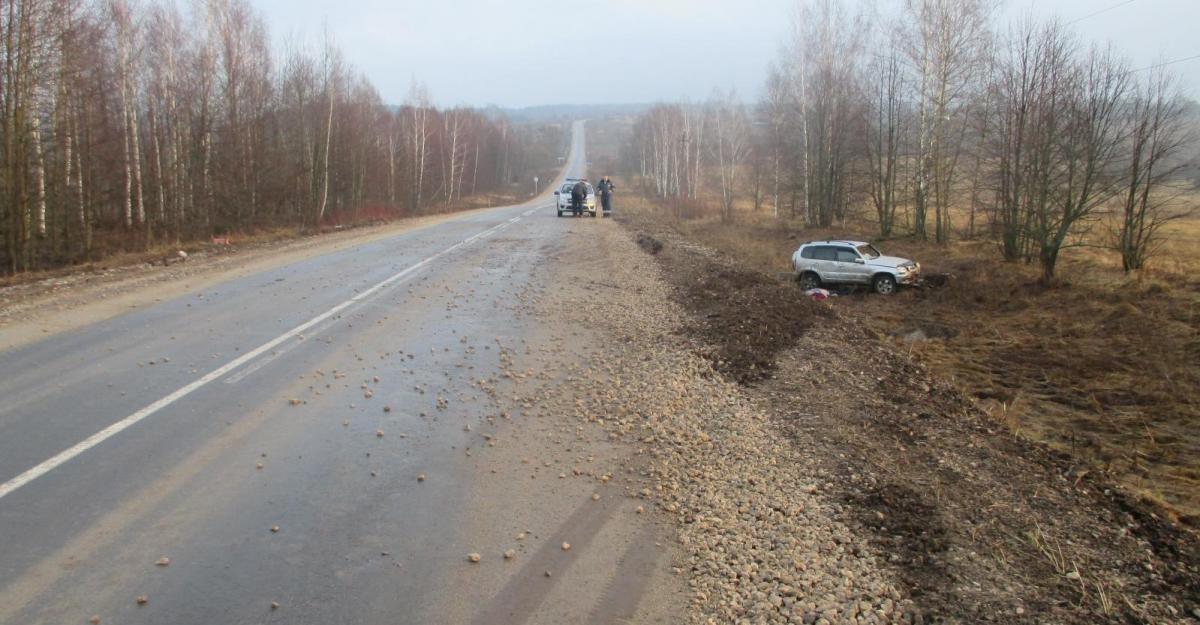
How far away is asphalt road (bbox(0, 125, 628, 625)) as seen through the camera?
376 cm

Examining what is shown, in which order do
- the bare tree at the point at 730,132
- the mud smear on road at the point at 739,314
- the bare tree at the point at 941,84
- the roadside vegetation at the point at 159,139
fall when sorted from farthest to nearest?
the bare tree at the point at 730,132 → the bare tree at the point at 941,84 → the roadside vegetation at the point at 159,139 → the mud smear on road at the point at 739,314

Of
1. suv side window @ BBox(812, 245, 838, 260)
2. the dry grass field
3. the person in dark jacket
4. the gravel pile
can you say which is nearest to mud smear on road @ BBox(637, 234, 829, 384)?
the gravel pile

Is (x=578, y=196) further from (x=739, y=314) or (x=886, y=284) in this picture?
(x=739, y=314)

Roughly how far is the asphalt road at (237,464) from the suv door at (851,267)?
1331 cm

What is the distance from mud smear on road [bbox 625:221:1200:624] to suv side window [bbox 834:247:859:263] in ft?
37.2

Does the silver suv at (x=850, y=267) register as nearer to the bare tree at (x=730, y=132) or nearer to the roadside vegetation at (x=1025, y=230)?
the roadside vegetation at (x=1025, y=230)

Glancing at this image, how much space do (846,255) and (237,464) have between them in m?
A: 19.1

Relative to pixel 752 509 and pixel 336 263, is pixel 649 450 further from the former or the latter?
pixel 336 263

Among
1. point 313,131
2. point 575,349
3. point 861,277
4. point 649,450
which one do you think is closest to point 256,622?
point 649,450

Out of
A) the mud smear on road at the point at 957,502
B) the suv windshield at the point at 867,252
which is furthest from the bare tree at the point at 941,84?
the mud smear on road at the point at 957,502

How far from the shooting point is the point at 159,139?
29.7m

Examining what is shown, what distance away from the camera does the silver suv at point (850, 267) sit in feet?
69.4

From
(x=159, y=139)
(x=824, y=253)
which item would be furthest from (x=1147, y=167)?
(x=159, y=139)

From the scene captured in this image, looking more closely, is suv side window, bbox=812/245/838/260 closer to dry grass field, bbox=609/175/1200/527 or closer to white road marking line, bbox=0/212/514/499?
dry grass field, bbox=609/175/1200/527
